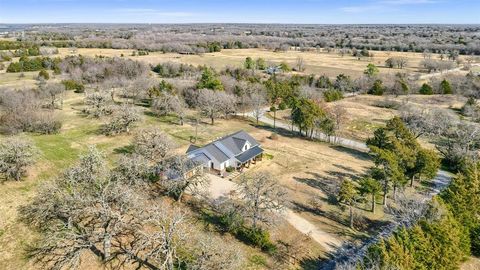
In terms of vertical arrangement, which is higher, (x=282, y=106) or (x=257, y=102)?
(x=257, y=102)

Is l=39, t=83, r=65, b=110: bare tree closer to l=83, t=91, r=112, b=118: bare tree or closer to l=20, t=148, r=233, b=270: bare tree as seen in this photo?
l=83, t=91, r=112, b=118: bare tree

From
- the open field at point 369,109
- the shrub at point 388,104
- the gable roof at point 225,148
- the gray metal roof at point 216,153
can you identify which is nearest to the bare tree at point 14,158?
the gable roof at point 225,148

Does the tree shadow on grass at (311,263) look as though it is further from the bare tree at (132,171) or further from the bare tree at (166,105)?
the bare tree at (166,105)

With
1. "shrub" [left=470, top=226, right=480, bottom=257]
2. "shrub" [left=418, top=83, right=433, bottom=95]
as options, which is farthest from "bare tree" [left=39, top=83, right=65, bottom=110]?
"shrub" [left=418, top=83, right=433, bottom=95]

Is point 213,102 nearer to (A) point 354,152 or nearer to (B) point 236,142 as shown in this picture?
(B) point 236,142

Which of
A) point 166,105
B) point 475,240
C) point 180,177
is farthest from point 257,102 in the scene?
point 475,240
